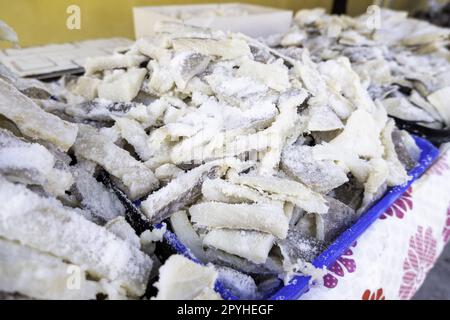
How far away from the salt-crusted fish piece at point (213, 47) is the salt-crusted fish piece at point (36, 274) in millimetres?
683

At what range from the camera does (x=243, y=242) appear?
27.0 inches

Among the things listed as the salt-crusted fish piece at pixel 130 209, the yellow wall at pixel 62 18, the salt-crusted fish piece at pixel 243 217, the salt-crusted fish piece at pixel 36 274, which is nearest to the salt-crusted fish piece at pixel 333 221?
the salt-crusted fish piece at pixel 243 217

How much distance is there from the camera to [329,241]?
2.52ft

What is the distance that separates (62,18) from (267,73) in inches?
66.6

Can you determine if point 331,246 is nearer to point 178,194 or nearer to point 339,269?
point 339,269

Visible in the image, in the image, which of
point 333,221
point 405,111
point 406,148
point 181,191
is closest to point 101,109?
point 181,191

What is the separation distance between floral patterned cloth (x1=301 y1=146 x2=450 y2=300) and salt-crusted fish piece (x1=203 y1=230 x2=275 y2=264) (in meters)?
0.14

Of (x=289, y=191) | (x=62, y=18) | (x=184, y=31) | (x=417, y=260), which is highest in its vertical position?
(x=184, y=31)

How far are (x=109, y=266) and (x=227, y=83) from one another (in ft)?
1.78

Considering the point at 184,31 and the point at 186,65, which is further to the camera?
the point at 184,31

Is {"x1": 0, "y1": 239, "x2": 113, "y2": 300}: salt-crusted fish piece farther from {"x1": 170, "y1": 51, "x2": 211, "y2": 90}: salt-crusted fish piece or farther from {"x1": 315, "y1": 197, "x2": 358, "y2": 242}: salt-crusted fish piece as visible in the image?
{"x1": 170, "y1": 51, "x2": 211, "y2": 90}: salt-crusted fish piece

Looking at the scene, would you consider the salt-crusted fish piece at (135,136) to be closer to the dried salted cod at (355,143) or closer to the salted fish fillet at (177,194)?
the salted fish fillet at (177,194)
